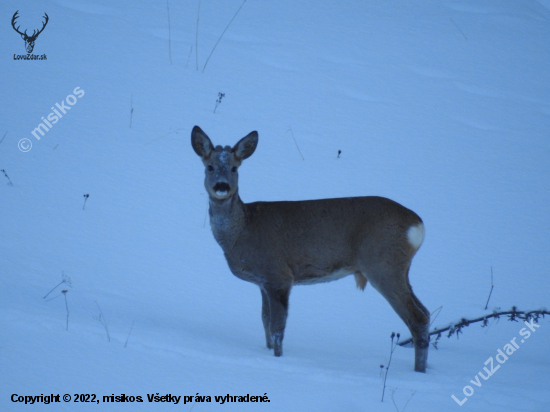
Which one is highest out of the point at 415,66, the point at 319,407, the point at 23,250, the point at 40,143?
the point at 415,66

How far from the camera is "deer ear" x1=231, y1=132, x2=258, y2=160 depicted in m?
6.66

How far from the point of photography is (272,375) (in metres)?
4.74

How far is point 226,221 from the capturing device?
6.46 meters

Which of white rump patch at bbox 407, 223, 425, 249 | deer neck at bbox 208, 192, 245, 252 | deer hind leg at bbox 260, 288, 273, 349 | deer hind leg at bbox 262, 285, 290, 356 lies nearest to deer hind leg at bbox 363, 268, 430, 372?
white rump patch at bbox 407, 223, 425, 249

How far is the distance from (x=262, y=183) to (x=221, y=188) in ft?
12.3

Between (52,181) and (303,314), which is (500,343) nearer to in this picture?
(303,314)

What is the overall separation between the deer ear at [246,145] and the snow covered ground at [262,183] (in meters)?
1.75

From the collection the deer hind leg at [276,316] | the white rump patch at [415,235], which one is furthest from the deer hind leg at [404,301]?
the deer hind leg at [276,316]

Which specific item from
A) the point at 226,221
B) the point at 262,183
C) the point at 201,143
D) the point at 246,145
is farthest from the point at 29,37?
the point at 226,221

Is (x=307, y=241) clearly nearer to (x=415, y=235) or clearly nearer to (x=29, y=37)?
(x=415, y=235)

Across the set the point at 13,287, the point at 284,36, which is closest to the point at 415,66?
the point at 284,36

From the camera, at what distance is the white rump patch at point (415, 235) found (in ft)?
20.0

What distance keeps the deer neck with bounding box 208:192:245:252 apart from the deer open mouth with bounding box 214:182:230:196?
0.25 metres

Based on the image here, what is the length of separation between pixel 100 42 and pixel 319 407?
1110 centimetres
